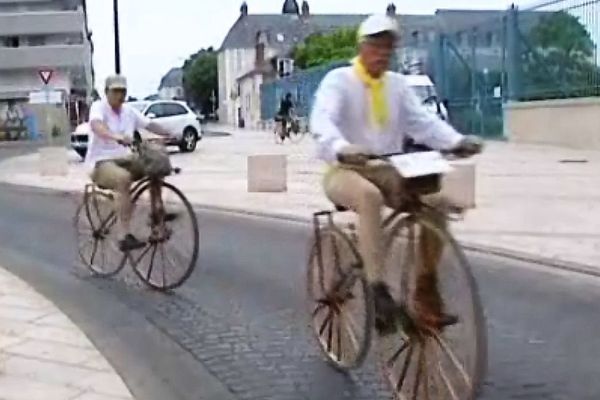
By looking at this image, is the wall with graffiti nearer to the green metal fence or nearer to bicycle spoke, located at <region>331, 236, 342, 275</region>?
the green metal fence

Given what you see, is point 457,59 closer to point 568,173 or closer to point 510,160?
point 510,160

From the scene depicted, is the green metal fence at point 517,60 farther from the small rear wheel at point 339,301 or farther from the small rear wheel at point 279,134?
the small rear wheel at point 339,301

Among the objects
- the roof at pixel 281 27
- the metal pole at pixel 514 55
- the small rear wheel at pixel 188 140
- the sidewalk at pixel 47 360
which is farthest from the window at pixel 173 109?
the roof at pixel 281 27

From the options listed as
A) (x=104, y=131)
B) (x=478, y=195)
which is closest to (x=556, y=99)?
(x=478, y=195)

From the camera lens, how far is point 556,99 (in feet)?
96.4

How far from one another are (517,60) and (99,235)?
22.3m

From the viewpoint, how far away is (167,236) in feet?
32.1

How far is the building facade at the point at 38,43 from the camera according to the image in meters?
91.8

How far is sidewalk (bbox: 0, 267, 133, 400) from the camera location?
6.51m

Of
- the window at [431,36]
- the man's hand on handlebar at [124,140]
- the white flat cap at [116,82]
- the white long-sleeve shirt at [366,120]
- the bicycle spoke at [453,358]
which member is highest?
the window at [431,36]

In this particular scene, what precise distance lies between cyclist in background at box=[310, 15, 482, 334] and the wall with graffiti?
66.0 m

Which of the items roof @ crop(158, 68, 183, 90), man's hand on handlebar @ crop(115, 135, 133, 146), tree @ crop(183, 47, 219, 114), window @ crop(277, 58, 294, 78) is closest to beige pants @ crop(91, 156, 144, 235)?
man's hand on handlebar @ crop(115, 135, 133, 146)

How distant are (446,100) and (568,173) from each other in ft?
52.5

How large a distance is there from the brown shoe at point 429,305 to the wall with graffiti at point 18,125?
66750 millimetres
